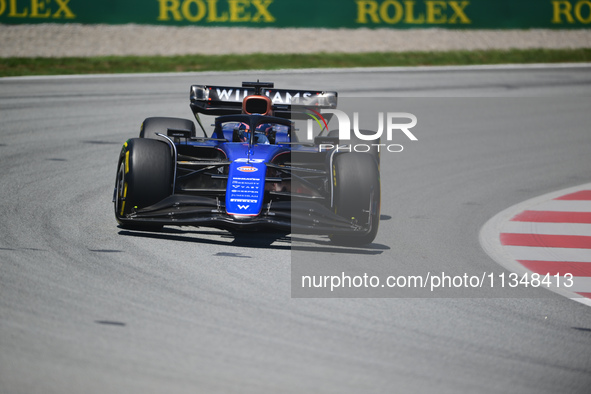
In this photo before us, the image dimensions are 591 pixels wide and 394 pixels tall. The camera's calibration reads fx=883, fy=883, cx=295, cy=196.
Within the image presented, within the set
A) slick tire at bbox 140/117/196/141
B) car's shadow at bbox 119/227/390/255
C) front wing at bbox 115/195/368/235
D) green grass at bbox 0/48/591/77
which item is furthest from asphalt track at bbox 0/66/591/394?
green grass at bbox 0/48/591/77

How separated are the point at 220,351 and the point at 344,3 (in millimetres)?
18217

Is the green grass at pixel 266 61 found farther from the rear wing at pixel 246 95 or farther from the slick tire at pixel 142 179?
the slick tire at pixel 142 179

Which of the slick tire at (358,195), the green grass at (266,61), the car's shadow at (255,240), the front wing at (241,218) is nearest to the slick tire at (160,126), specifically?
the car's shadow at (255,240)

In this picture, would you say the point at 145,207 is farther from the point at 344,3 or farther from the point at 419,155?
the point at 344,3

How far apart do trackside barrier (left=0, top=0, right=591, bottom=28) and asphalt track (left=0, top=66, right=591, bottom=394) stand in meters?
9.28

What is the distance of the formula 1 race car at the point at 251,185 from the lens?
7.11m

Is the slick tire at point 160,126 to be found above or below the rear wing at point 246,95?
below

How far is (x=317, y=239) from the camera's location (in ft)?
26.1

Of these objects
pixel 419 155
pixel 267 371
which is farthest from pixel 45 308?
pixel 419 155

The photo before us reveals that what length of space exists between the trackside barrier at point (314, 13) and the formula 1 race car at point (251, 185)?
13207 millimetres

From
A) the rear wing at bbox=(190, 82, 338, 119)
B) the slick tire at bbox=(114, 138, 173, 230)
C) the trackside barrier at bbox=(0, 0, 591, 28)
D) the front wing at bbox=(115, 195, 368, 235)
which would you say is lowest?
the front wing at bbox=(115, 195, 368, 235)

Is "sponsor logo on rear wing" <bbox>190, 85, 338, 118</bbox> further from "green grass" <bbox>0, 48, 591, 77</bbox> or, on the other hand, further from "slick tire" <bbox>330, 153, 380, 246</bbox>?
"green grass" <bbox>0, 48, 591, 77</bbox>

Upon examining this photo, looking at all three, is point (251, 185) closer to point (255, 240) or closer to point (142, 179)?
point (255, 240)

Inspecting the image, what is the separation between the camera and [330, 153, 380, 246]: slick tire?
293 inches
